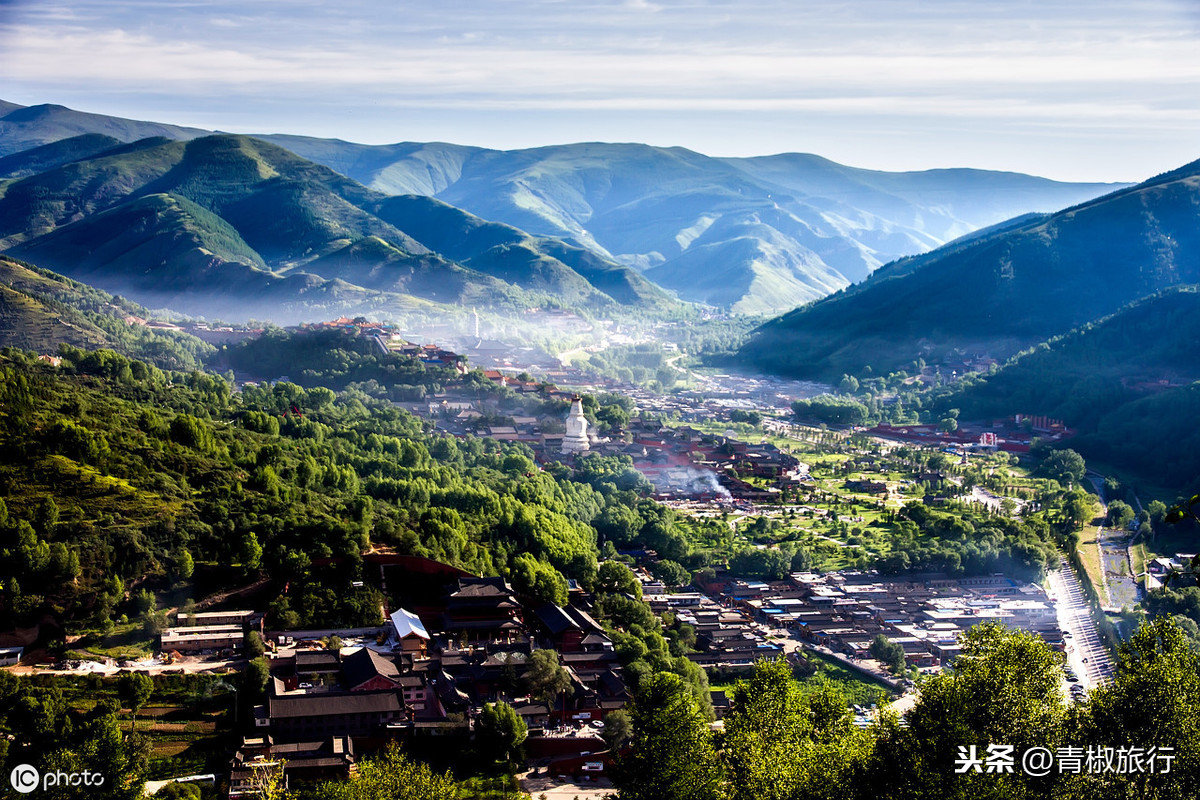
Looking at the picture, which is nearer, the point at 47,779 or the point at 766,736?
the point at 766,736

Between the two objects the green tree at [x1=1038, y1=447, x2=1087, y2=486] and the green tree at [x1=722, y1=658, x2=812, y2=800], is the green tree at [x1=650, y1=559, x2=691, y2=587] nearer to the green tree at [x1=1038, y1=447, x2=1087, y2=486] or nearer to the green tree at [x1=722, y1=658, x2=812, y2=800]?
the green tree at [x1=722, y1=658, x2=812, y2=800]

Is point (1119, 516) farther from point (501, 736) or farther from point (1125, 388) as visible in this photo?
point (501, 736)

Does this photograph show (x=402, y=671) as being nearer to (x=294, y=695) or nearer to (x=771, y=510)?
(x=294, y=695)

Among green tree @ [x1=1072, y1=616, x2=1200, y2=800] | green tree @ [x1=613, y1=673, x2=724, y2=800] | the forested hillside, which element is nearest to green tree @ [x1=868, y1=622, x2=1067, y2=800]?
green tree @ [x1=1072, y1=616, x2=1200, y2=800]

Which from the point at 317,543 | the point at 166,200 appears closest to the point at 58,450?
the point at 317,543

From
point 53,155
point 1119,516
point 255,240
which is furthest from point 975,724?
point 53,155
